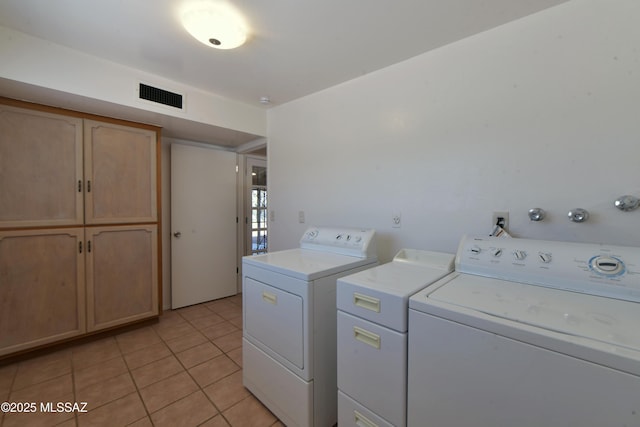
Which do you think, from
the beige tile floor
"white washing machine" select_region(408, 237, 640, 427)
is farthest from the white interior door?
"white washing machine" select_region(408, 237, 640, 427)

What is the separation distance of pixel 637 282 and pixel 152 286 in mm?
3346

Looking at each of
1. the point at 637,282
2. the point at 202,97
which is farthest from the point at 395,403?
the point at 202,97

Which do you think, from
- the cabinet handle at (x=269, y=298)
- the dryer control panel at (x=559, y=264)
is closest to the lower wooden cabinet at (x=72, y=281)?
the cabinet handle at (x=269, y=298)

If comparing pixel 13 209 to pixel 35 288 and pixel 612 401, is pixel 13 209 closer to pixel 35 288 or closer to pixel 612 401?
pixel 35 288

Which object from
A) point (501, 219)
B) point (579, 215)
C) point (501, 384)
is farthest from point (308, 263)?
point (579, 215)

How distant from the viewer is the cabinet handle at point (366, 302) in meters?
1.08

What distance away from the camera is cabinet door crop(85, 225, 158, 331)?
7.42 feet

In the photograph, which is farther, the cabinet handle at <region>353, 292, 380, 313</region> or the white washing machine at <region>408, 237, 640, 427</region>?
the cabinet handle at <region>353, 292, 380, 313</region>

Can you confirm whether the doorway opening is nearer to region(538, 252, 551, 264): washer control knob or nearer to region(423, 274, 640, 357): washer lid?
region(423, 274, 640, 357): washer lid

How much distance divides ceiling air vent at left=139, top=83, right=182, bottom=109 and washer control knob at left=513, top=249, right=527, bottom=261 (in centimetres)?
268

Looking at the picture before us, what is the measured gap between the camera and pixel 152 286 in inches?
102

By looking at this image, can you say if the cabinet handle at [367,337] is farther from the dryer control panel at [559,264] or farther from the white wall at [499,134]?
the white wall at [499,134]

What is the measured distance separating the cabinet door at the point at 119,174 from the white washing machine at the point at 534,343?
264 cm

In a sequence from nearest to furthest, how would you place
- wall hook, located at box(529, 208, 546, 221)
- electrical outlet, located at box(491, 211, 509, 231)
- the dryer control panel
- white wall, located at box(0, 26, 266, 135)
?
1. the dryer control panel
2. wall hook, located at box(529, 208, 546, 221)
3. electrical outlet, located at box(491, 211, 509, 231)
4. white wall, located at box(0, 26, 266, 135)
